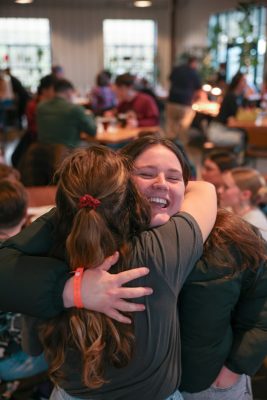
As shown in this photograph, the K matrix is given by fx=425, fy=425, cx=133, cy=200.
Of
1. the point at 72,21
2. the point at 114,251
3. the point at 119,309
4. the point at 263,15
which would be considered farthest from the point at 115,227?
the point at 72,21

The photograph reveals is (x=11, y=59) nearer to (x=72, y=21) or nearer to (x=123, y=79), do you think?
(x=72, y=21)

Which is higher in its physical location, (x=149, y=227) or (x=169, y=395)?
(x=149, y=227)

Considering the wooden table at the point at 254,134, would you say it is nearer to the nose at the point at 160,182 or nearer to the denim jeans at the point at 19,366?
the denim jeans at the point at 19,366

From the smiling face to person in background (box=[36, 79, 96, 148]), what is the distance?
261 cm

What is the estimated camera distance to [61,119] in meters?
3.57

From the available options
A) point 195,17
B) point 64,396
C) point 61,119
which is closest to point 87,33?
point 195,17

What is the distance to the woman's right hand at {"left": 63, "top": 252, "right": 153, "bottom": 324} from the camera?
80 centimetres

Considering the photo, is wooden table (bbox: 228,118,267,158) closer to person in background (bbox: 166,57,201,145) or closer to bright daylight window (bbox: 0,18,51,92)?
person in background (bbox: 166,57,201,145)

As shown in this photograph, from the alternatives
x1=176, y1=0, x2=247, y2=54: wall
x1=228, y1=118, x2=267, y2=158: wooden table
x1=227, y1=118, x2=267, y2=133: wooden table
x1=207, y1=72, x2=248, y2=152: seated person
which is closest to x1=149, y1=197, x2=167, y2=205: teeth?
x1=207, y1=72, x2=248, y2=152: seated person

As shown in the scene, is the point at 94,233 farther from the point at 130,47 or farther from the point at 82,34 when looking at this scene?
the point at 130,47

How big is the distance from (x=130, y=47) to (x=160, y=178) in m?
10.9

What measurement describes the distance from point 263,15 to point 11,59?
6.10m

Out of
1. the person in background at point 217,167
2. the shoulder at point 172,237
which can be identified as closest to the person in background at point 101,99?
the person in background at point 217,167

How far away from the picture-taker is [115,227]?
83 centimetres
